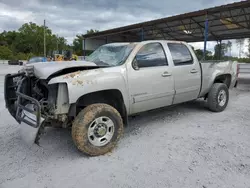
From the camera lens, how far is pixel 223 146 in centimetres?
335

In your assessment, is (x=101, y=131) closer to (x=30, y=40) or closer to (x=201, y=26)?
(x=201, y=26)

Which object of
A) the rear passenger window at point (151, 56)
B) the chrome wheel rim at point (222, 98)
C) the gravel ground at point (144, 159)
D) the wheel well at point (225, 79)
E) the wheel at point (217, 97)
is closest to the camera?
the gravel ground at point (144, 159)

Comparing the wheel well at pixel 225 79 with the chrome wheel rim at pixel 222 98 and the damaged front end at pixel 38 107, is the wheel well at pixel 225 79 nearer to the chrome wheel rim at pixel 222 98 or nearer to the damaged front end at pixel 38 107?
the chrome wheel rim at pixel 222 98

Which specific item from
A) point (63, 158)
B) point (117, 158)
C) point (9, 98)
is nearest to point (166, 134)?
point (117, 158)

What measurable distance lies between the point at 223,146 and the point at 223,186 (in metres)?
1.13

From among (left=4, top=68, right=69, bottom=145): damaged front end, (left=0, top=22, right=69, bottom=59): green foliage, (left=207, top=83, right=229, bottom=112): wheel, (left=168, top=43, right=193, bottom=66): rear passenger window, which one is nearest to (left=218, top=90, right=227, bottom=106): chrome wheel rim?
(left=207, top=83, right=229, bottom=112): wheel

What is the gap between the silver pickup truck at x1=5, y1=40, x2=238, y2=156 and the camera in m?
2.89

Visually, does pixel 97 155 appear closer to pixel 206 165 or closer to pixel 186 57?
pixel 206 165

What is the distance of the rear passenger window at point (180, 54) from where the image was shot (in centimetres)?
430

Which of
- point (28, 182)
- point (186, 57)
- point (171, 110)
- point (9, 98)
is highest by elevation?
point (186, 57)

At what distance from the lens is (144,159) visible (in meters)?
2.98

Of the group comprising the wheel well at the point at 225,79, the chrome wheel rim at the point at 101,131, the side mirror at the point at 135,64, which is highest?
the side mirror at the point at 135,64

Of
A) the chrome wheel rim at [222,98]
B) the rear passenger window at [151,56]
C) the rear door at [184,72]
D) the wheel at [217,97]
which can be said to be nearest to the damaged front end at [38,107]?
the rear passenger window at [151,56]

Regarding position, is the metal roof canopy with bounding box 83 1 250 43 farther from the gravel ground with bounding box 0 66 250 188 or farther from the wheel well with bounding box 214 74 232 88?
the gravel ground with bounding box 0 66 250 188
